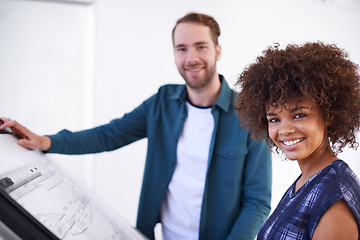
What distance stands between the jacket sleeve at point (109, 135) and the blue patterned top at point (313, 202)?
975 millimetres

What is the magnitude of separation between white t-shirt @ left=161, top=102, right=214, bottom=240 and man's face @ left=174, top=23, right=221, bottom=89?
130 millimetres

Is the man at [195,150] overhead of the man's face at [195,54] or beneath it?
beneath

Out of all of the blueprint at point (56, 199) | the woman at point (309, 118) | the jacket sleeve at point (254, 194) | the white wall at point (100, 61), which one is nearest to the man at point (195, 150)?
the jacket sleeve at point (254, 194)

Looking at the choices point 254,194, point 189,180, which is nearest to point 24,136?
point 189,180

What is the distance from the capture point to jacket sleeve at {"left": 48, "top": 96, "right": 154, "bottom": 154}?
155 cm

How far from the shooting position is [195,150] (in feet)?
5.08

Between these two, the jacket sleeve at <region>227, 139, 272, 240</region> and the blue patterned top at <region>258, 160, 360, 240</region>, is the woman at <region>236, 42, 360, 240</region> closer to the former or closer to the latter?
the blue patterned top at <region>258, 160, 360, 240</region>

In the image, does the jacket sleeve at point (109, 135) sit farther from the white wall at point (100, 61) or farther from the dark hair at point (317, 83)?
the white wall at point (100, 61)

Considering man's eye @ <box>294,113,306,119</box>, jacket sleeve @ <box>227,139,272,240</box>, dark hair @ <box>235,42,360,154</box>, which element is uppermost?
dark hair @ <box>235,42,360,154</box>

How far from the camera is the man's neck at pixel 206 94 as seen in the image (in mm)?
1612

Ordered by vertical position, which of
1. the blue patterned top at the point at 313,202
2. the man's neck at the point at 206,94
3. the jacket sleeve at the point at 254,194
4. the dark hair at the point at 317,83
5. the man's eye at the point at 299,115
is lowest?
the jacket sleeve at the point at 254,194

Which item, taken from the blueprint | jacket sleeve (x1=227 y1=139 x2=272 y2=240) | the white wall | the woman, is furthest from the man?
the white wall

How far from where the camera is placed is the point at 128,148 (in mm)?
3340

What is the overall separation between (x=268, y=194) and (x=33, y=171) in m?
0.87
